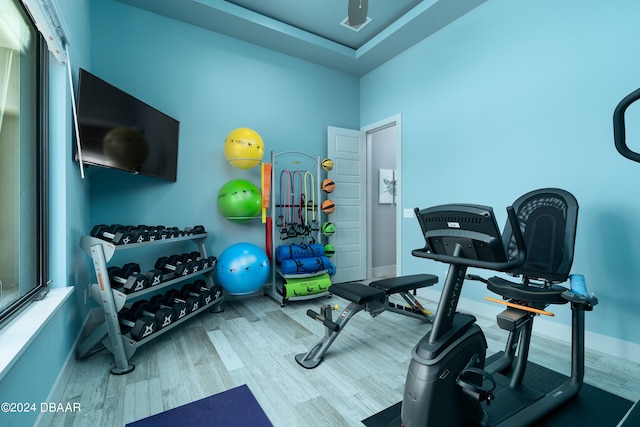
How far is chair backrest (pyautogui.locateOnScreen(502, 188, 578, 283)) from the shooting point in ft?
6.34

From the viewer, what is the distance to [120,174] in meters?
3.07

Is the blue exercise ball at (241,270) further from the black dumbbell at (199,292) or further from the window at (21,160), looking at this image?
the window at (21,160)

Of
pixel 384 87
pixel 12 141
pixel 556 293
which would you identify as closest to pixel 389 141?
pixel 384 87

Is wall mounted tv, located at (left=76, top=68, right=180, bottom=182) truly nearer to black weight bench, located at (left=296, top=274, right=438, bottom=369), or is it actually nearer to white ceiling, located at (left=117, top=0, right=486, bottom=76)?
white ceiling, located at (left=117, top=0, right=486, bottom=76)

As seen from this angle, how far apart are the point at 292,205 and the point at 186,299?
177cm

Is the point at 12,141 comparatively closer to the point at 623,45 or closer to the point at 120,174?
the point at 120,174

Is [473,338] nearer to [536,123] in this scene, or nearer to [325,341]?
[325,341]

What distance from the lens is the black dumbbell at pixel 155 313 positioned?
228 centimetres

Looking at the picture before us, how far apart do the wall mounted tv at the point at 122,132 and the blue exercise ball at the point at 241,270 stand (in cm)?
108

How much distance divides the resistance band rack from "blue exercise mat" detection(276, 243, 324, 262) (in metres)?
0.11

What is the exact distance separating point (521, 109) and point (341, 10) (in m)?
2.25

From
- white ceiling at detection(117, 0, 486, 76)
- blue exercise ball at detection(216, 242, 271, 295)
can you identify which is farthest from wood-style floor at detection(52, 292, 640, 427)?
white ceiling at detection(117, 0, 486, 76)

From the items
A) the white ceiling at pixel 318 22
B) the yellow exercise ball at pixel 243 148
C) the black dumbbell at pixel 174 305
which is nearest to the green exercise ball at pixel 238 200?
the yellow exercise ball at pixel 243 148

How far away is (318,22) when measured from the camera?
3646 millimetres
